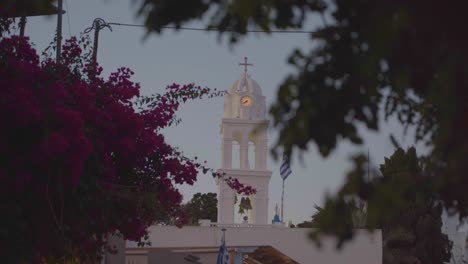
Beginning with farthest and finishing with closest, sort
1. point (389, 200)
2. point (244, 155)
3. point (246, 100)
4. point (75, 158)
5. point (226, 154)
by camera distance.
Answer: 1. point (246, 100)
2. point (244, 155)
3. point (226, 154)
4. point (75, 158)
5. point (389, 200)

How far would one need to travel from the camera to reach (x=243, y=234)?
103 ft

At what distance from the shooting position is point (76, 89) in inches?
468

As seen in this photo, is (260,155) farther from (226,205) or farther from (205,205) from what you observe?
(205,205)

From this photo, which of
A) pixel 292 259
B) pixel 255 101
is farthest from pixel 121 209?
pixel 255 101

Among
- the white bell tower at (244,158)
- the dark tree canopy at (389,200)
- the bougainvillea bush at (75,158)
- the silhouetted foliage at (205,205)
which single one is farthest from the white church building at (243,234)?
the silhouetted foliage at (205,205)

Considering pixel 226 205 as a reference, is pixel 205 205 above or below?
above

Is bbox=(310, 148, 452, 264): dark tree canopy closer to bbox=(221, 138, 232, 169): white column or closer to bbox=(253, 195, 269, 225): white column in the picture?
bbox=(253, 195, 269, 225): white column

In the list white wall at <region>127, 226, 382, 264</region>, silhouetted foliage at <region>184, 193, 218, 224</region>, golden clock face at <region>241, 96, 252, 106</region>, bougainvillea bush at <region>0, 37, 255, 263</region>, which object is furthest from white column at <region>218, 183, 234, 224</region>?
silhouetted foliage at <region>184, 193, 218, 224</region>

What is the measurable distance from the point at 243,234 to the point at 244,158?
293 inches

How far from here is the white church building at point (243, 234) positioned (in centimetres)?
2620

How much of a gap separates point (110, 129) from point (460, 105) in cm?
906

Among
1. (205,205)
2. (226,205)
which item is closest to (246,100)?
(226,205)

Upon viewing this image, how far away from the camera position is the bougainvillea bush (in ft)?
34.5

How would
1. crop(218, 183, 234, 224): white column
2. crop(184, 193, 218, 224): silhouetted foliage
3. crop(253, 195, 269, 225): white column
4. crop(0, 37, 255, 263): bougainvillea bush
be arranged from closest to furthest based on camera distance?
crop(0, 37, 255, 263): bougainvillea bush < crop(253, 195, 269, 225): white column < crop(218, 183, 234, 224): white column < crop(184, 193, 218, 224): silhouetted foliage
